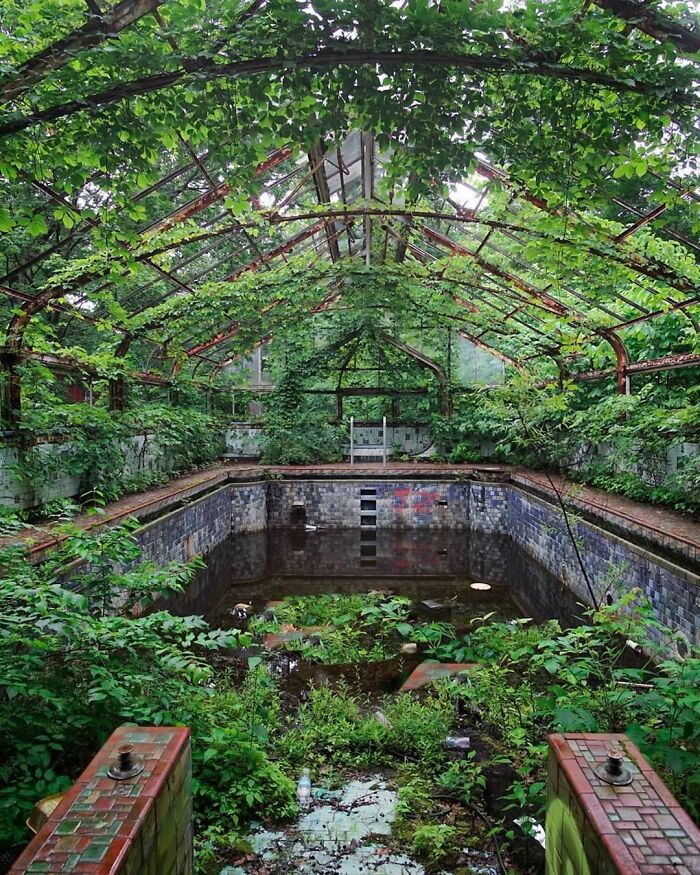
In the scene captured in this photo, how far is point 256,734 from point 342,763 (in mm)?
712

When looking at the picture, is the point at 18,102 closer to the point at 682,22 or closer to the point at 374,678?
the point at 682,22

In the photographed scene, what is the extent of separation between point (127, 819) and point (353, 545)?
9.05 meters

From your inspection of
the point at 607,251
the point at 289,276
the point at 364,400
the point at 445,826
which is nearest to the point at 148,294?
the point at 289,276

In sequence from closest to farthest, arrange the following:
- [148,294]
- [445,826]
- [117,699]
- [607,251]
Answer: [117,699], [445,826], [607,251], [148,294]

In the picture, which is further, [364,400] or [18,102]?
[364,400]

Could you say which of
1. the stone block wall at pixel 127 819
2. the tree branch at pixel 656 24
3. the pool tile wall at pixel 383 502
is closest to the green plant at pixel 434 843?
the stone block wall at pixel 127 819

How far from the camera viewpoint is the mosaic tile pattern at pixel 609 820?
150 centimetres

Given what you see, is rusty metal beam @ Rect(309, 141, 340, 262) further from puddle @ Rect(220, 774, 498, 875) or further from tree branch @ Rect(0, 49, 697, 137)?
puddle @ Rect(220, 774, 498, 875)

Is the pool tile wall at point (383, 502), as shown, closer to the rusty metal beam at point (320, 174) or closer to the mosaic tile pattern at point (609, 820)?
the rusty metal beam at point (320, 174)

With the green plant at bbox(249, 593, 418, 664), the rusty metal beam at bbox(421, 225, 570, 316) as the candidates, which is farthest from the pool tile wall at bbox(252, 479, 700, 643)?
the green plant at bbox(249, 593, 418, 664)

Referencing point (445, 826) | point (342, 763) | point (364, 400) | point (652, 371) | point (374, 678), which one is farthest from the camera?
point (364, 400)

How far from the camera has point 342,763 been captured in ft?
12.1

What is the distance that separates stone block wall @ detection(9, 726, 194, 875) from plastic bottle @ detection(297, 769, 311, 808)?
1.17 metres

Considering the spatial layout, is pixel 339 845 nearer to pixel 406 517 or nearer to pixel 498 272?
pixel 498 272
